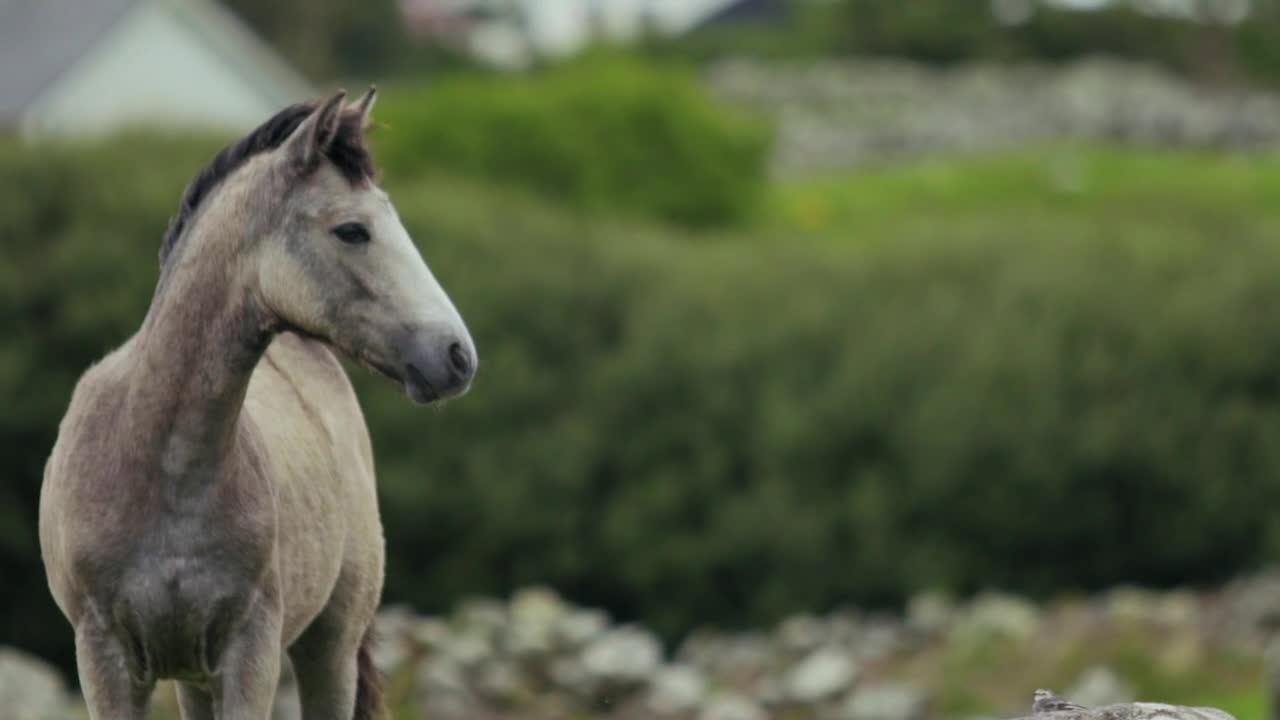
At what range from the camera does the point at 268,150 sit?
17.6ft

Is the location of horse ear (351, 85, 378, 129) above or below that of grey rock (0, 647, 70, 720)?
above

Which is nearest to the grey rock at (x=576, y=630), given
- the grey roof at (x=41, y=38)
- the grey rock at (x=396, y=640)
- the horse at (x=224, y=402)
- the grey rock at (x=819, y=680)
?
the grey rock at (x=396, y=640)

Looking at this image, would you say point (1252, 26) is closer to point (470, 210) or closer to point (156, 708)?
point (470, 210)

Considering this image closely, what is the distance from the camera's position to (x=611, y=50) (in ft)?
135

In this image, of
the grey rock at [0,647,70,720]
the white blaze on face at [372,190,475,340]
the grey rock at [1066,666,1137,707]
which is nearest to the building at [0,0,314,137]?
the grey rock at [0,647,70,720]

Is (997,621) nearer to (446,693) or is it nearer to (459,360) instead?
(446,693)

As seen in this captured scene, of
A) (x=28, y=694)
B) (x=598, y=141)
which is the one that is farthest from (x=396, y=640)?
(x=598, y=141)

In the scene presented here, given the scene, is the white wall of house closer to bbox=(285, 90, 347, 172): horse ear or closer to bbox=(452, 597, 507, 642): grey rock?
bbox=(452, 597, 507, 642): grey rock

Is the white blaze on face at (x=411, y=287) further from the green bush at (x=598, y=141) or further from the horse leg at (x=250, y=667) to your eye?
the green bush at (x=598, y=141)

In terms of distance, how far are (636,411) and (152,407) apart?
2054 cm

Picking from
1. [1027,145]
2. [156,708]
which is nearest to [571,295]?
[156,708]

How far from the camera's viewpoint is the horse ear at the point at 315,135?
5.14m

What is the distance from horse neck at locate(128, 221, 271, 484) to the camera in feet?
17.1

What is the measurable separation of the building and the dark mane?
32.8 meters
